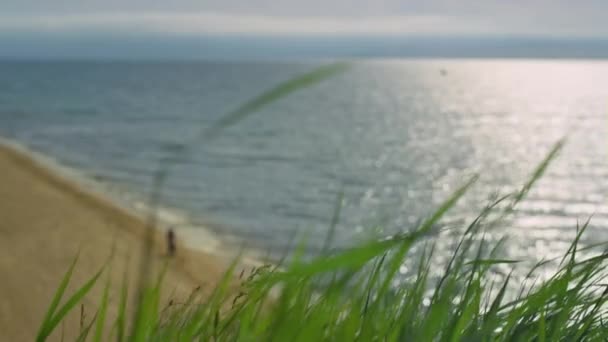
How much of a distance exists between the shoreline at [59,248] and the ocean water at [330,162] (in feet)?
5.82

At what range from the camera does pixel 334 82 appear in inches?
6073

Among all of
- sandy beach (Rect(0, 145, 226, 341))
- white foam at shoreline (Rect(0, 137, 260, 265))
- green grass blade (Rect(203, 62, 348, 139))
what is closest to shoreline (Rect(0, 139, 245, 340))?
sandy beach (Rect(0, 145, 226, 341))

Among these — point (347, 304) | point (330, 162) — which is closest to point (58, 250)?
point (347, 304)

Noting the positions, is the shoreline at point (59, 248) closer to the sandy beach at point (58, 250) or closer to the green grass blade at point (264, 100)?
the sandy beach at point (58, 250)

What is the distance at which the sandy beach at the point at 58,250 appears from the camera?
11.4m

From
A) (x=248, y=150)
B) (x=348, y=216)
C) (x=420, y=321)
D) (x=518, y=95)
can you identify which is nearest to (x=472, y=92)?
(x=518, y=95)

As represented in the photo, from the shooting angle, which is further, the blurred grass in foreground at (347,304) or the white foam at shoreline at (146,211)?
the white foam at shoreline at (146,211)

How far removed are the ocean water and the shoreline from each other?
1.77 m

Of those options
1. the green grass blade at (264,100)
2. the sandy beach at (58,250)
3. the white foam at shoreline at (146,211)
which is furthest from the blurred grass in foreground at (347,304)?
the white foam at shoreline at (146,211)

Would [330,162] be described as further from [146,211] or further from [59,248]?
[59,248]

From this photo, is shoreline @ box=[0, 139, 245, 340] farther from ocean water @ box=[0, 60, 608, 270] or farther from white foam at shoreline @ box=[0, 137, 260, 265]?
ocean water @ box=[0, 60, 608, 270]

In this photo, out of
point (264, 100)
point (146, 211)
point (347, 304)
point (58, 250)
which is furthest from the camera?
point (146, 211)

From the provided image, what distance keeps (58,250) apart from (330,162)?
25013 millimetres

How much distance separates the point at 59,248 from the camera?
16.4m
